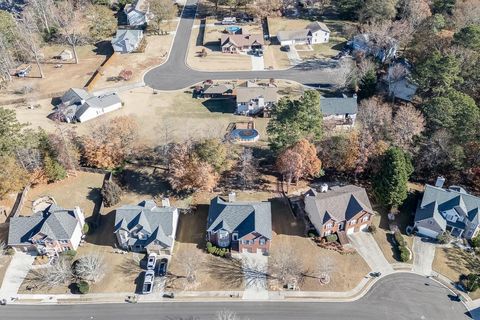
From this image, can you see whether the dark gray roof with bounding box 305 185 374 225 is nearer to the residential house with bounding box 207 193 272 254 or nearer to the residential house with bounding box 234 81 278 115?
the residential house with bounding box 207 193 272 254

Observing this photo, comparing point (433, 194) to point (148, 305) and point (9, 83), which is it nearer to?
point (148, 305)

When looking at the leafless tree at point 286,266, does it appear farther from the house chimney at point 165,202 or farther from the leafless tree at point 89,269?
the leafless tree at point 89,269

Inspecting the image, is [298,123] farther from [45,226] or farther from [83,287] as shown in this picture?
[45,226]

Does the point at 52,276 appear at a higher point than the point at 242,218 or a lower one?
lower

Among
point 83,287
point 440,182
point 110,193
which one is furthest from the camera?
point 110,193

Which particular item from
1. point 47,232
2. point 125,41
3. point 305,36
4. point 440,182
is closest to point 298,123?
point 440,182

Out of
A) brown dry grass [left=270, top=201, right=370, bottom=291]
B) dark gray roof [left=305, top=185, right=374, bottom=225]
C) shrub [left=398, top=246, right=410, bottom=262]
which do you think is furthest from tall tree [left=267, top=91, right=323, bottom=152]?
shrub [left=398, top=246, right=410, bottom=262]

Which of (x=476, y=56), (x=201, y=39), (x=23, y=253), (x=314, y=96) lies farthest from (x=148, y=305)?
(x=201, y=39)
